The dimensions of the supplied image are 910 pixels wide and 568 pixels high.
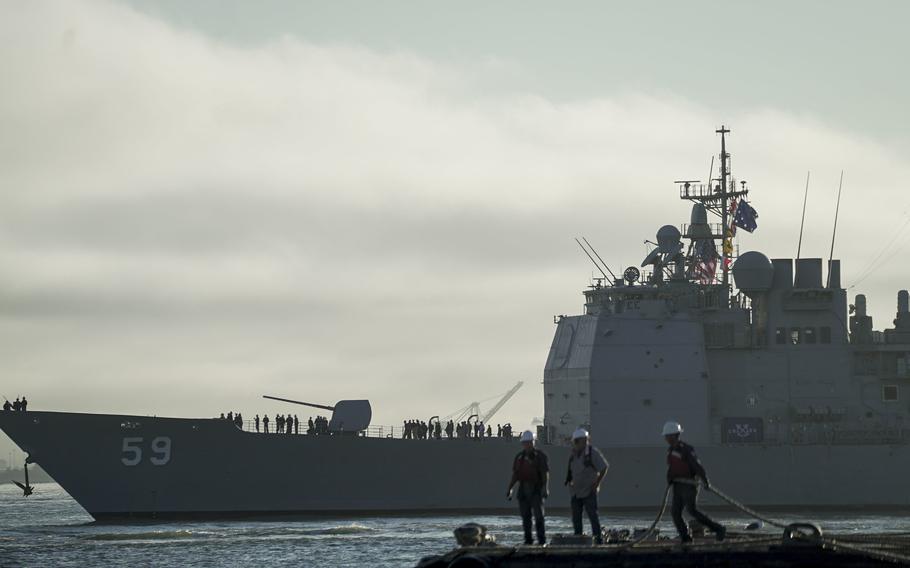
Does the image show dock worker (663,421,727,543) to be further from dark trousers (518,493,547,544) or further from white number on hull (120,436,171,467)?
white number on hull (120,436,171,467)

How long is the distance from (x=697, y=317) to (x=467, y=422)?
22.1 ft

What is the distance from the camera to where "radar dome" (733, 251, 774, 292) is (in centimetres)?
3491

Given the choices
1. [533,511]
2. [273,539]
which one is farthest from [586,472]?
[273,539]

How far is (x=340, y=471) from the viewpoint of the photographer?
1352 inches

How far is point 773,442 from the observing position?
115ft

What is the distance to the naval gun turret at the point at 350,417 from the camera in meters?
35.0

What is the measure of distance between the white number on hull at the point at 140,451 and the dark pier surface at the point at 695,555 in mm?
21373

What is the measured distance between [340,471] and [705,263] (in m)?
11.4

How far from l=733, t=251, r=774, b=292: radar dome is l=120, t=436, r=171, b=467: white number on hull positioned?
15216 mm

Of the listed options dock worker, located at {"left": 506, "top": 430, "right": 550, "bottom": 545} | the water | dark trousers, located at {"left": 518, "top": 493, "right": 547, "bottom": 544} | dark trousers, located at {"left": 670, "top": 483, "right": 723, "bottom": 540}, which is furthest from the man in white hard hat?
the water

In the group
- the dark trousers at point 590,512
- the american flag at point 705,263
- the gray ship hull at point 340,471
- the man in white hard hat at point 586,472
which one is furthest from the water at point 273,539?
the american flag at point 705,263

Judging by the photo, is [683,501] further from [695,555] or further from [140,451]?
[140,451]

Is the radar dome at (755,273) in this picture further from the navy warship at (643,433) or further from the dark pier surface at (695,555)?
the dark pier surface at (695,555)

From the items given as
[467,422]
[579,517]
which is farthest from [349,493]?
[579,517]
